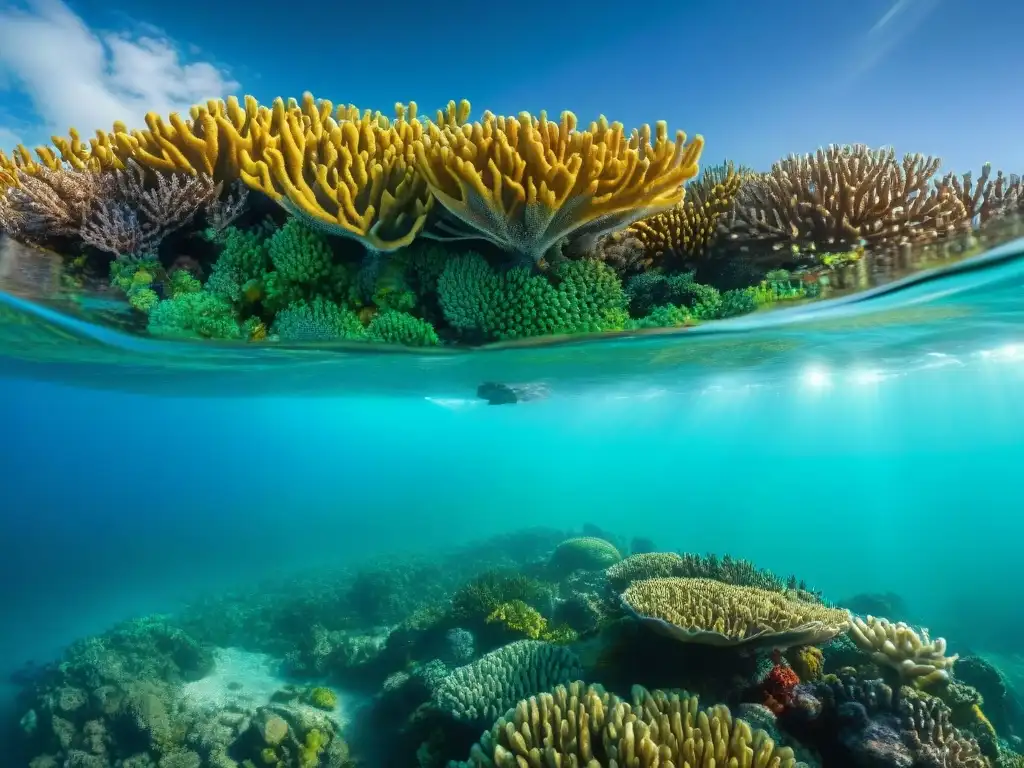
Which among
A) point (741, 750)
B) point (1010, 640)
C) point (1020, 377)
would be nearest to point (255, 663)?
point (741, 750)

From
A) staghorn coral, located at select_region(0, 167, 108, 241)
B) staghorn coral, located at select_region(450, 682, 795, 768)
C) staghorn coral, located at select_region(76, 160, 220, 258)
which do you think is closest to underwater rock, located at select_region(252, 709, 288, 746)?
Result: staghorn coral, located at select_region(450, 682, 795, 768)

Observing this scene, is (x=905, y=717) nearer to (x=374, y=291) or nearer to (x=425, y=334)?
(x=425, y=334)

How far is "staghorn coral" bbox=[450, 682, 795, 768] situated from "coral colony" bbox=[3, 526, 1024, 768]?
18 millimetres

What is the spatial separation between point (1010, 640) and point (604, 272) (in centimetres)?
2424

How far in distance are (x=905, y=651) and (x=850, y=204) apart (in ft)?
16.1

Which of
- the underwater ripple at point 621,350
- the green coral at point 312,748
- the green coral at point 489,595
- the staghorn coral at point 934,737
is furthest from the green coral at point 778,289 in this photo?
the green coral at point 312,748

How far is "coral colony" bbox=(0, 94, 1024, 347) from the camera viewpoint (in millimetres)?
4863

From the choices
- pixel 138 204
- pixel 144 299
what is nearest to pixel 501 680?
pixel 144 299

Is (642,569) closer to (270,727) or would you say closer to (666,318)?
(666,318)

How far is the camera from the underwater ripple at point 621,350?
348 inches

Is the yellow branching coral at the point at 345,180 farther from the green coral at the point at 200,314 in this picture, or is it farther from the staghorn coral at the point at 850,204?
the staghorn coral at the point at 850,204

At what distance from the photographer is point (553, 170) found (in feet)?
14.8

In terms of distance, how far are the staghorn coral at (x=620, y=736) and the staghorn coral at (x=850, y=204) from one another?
15.7ft

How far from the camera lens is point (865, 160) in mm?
5676
